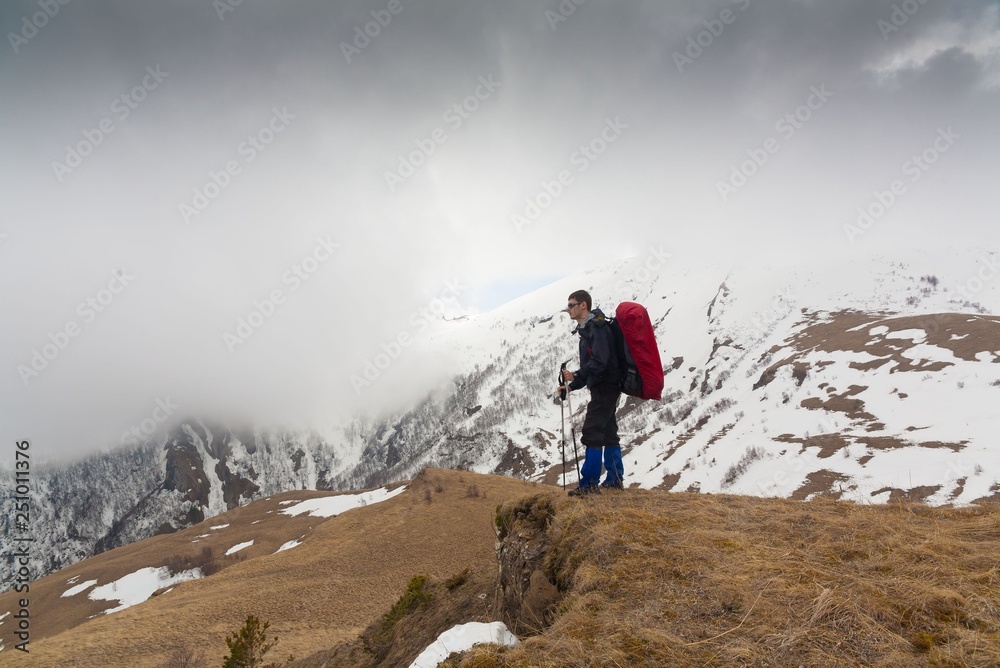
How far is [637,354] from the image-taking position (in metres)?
7.28

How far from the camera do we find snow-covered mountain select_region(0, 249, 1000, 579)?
33438 millimetres

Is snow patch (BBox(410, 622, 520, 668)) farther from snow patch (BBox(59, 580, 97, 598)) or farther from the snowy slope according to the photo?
snow patch (BBox(59, 580, 97, 598))

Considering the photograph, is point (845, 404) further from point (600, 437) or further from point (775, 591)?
point (775, 591)

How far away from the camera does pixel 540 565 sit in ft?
21.3

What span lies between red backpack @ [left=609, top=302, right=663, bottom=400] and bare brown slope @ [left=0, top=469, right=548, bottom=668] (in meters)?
6.93

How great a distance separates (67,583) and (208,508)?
18114 cm

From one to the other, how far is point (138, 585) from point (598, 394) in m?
50.3

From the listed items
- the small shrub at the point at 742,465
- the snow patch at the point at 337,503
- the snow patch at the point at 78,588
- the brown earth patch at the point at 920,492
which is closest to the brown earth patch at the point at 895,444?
the brown earth patch at the point at 920,492

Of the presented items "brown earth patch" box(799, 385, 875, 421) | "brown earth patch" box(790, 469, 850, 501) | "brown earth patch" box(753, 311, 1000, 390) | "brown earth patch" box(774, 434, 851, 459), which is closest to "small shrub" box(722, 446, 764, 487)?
"brown earth patch" box(774, 434, 851, 459)

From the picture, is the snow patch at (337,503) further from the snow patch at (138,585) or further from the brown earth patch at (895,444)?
the brown earth patch at (895,444)

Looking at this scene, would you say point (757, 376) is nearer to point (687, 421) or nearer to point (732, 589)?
point (687, 421)

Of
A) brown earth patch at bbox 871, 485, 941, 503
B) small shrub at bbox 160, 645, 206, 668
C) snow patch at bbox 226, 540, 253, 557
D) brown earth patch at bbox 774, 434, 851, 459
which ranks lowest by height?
Answer: brown earth patch at bbox 774, 434, 851, 459

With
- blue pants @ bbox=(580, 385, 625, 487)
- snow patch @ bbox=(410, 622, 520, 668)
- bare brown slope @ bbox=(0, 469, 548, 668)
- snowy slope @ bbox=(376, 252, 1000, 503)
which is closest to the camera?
snow patch @ bbox=(410, 622, 520, 668)

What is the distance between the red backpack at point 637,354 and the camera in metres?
7.22
